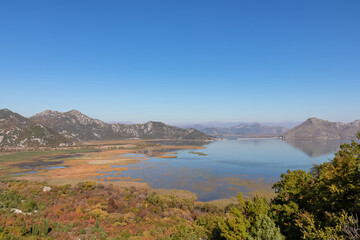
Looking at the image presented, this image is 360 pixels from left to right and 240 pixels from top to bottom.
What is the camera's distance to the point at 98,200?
43125mm

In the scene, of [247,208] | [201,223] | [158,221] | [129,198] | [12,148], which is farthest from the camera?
[12,148]

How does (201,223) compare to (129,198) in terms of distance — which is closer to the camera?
(201,223)

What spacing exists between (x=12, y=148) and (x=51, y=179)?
426 feet

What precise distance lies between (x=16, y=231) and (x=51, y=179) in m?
58.2

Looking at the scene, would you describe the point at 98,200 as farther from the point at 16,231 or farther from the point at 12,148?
the point at 12,148

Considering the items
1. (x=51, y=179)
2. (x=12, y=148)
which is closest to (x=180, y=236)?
(x=51, y=179)

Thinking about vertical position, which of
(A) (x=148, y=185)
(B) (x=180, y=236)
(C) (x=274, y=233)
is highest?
(C) (x=274, y=233)

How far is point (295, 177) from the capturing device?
26.3 metres

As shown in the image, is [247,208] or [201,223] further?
[201,223]

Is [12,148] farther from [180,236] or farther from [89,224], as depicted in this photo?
[180,236]

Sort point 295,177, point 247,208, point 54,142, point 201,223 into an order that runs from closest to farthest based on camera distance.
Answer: point 247,208
point 295,177
point 201,223
point 54,142

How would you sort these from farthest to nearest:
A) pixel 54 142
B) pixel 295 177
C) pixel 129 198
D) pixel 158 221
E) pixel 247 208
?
pixel 54 142 → pixel 129 198 → pixel 158 221 → pixel 295 177 → pixel 247 208

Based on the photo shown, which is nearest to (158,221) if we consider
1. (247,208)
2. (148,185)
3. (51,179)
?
(247,208)

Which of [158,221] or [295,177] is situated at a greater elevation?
[295,177]
